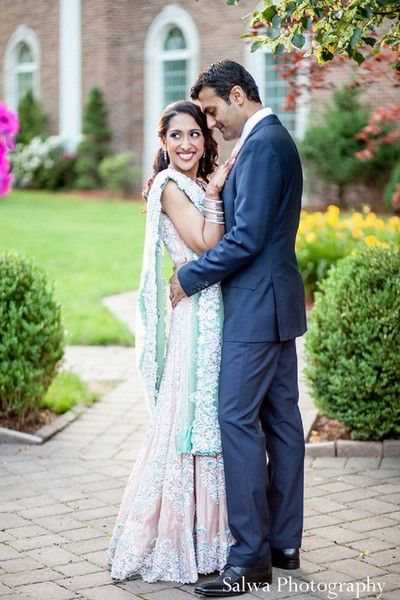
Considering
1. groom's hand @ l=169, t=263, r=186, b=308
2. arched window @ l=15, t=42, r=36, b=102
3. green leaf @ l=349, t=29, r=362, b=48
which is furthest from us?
arched window @ l=15, t=42, r=36, b=102

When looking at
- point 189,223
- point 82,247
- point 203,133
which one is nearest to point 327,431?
point 189,223

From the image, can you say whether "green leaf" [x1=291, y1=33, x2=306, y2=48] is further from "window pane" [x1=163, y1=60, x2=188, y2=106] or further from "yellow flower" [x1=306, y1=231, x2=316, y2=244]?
"window pane" [x1=163, y1=60, x2=188, y2=106]

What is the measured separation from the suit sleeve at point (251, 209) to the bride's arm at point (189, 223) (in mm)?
116

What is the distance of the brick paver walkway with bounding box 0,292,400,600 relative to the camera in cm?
402

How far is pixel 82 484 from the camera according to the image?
5.41 m

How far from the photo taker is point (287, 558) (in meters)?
4.20

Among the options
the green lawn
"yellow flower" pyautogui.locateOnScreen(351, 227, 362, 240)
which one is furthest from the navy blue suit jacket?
"yellow flower" pyautogui.locateOnScreen(351, 227, 362, 240)

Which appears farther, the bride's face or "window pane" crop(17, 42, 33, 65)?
"window pane" crop(17, 42, 33, 65)

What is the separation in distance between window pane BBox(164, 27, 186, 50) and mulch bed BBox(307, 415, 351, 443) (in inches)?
689

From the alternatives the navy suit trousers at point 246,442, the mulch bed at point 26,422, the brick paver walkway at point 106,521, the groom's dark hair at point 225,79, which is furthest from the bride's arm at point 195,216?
the mulch bed at point 26,422

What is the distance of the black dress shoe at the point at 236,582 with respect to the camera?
3.90 metres

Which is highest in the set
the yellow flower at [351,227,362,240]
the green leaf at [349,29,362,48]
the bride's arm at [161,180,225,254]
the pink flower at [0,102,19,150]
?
the pink flower at [0,102,19,150]

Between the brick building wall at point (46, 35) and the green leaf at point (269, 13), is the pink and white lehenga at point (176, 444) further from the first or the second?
the brick building wall at point (46, 35)

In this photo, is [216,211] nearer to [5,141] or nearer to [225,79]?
[225,79]
